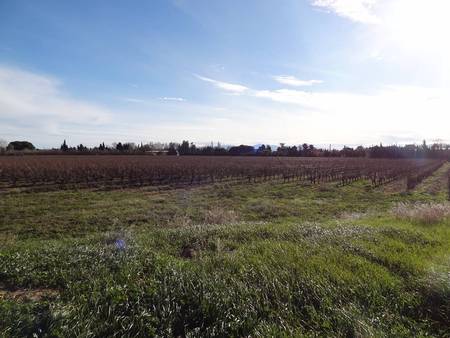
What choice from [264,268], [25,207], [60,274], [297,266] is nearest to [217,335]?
[264,268]

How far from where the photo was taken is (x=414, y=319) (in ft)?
10.4

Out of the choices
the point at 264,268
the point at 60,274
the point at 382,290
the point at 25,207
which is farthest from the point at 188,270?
the point at 25,207

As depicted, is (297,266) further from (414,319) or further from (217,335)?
(217,335)

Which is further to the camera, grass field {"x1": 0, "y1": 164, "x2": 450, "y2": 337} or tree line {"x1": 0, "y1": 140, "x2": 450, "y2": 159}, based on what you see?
tree line {"x1": 0, "y1": 140, "x2": 450, "y2": 159}

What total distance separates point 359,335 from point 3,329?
3.41 metres

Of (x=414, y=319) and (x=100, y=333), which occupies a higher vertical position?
(x=100, y=333)

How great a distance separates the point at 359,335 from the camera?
9.02 ft

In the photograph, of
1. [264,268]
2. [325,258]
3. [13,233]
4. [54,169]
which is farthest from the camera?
[54,169]

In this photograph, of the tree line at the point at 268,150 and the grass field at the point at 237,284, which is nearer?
the grass field at the point at 237,284

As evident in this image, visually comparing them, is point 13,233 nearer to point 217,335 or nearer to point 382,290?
point 217,335

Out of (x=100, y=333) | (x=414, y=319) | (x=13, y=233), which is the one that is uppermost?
(x=100, y=333)

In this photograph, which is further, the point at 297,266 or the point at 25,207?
the point at 25,207

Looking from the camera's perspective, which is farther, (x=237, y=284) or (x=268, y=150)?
(x=268, y=150)

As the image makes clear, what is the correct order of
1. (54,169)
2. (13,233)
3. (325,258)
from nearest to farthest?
(325,258) → (13,233) → (54,169)
